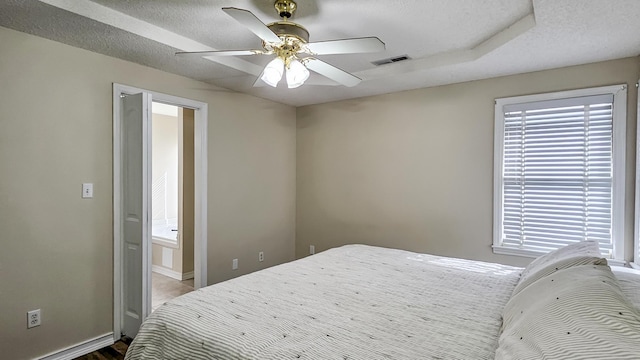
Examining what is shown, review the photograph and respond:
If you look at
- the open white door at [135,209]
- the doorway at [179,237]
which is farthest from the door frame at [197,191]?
the doorway at [179,237]

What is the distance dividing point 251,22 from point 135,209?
186 cm

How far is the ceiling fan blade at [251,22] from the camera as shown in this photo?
1527 millimetres

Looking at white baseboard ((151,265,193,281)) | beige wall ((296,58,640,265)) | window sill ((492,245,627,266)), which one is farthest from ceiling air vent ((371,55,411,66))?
white baseboard ((151,265,193,281))

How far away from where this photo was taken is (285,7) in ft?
6.52

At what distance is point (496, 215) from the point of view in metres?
3.19

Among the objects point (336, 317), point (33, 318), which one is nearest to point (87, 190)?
point (33, 318)

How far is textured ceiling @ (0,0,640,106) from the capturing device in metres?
2.00

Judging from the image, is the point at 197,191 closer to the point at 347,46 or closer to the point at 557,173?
the point at 347,46

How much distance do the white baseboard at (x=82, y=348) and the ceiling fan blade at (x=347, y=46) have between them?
2739 mm

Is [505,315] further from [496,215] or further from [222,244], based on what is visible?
[222,244]

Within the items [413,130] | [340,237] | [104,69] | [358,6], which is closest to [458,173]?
[413,130]

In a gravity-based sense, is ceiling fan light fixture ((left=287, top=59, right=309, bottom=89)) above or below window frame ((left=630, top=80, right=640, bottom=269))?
above

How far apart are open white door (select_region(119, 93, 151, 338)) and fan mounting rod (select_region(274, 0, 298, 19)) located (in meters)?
1.34

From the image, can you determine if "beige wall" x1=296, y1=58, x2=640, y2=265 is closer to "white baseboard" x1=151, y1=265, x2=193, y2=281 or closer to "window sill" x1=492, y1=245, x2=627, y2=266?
"window sill" x1=492, y1=245, x2=627, y2=266
